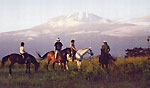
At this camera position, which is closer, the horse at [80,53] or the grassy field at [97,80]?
the grassy field at [97,80]

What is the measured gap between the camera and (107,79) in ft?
43.0

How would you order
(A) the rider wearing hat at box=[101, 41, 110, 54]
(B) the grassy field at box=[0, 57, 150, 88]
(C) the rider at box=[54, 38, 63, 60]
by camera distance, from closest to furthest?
(B) the grassy field at box=[0, 57, 150, 88], (A) the rider wearing hat at box=[101, 41, 110, 54], (C) the rider at box=[54, 38, 63, 60]

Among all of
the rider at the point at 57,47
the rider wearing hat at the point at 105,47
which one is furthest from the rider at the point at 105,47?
the rider at the point at 57,47

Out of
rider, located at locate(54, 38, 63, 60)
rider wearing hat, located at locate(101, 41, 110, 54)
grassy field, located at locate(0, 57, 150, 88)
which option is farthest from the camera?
rider, located at locate(54, 38, 63, 60)

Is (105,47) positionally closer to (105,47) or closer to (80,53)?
(105,47)

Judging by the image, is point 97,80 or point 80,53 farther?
point 80,53

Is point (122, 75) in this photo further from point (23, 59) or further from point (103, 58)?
point (23, 59)

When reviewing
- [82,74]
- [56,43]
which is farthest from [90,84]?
[56,43]

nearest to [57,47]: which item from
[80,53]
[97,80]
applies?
[80,53]

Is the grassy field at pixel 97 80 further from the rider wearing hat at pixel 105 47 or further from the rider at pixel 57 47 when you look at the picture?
the rider at pixel 57 47

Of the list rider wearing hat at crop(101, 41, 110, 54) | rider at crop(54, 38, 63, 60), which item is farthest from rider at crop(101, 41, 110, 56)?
rider at crop(54, 38, 63, 60)

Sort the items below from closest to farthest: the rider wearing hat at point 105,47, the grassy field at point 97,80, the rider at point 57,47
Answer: the grassy field at point 97,80
the rider wearing hat at point 105,47
the rider at point 57,47

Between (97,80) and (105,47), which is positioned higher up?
(105,47)

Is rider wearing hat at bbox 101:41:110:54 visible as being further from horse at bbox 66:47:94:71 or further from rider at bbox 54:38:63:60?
rider at bbox 54:38:63:60
